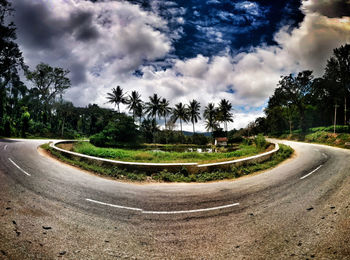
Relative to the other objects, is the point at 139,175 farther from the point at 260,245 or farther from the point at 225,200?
the point at 260,245

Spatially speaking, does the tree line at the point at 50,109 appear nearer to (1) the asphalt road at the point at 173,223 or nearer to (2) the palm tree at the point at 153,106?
(2) the palm tree at the point at 153,106

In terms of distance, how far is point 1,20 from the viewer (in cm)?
1972

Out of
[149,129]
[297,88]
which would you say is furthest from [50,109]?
[297,88]

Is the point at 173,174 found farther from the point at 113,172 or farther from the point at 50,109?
the point at 50,109

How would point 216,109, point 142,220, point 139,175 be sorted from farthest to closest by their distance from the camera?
point 216,109 → point 139,175 → point 142,220

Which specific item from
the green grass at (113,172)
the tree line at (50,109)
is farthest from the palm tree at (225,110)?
the green grass at (113,172)

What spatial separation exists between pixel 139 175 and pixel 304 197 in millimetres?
8061

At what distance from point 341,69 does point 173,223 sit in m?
46.7

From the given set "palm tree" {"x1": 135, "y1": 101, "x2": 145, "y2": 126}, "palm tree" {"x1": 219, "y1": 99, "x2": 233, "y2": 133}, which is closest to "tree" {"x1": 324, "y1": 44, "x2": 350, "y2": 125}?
"palm tree" {"x1": 219, "y1": 99, "x2": 233, "y2": 133}

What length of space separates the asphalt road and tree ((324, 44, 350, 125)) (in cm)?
3858

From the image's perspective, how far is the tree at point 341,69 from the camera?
2938 cm

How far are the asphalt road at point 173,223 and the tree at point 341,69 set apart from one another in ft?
127


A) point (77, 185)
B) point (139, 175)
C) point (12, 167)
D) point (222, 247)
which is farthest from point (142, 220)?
point (12, 167)

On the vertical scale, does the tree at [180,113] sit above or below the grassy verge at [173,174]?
above
